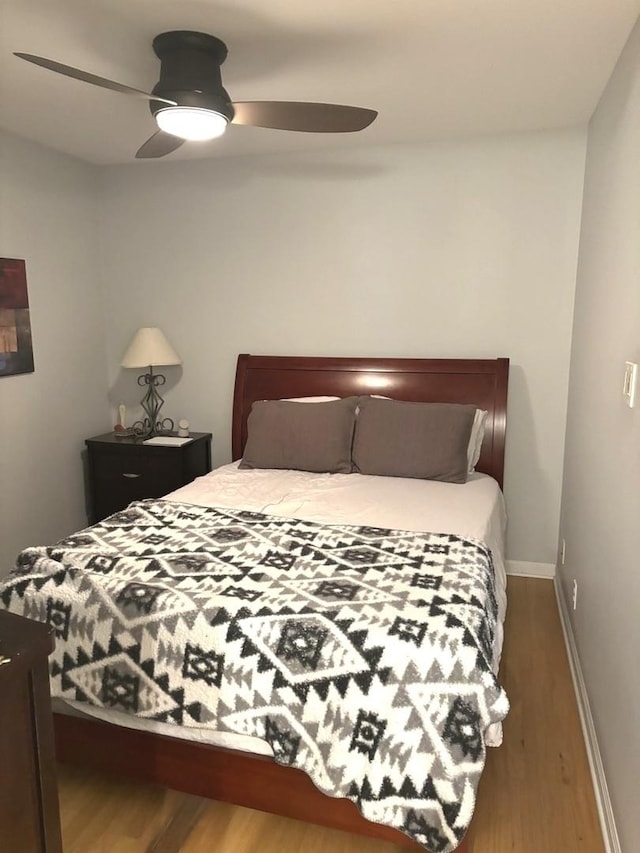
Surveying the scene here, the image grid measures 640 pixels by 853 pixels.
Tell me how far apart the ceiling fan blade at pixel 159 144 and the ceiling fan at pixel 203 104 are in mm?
161

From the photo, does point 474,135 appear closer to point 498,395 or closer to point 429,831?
point 498,395

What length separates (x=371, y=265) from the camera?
12.0ft

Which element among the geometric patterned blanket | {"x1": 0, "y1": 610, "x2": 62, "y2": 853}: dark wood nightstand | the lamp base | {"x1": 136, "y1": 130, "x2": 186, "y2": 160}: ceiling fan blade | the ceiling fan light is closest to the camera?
{"x1": 0, "y1": 610, "x2": 62, "y2": 853}: dark wood nightstand

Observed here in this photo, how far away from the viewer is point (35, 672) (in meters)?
1.04

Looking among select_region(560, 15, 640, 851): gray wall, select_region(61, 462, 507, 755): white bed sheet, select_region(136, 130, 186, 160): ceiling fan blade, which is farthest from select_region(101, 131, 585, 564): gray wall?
select_region(136, 130, 186, 160): ceiling fan blade

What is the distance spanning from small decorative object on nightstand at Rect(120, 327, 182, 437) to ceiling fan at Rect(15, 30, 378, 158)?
1.66 meters

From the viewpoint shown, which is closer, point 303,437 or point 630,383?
point 630,383

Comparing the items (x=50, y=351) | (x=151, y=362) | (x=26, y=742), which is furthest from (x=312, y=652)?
(x=50, y=351)

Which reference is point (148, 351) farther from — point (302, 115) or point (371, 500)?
point (302, 115)

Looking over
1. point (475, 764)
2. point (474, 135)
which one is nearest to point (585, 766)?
point (475, 764)

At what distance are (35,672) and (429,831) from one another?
114 centimetres

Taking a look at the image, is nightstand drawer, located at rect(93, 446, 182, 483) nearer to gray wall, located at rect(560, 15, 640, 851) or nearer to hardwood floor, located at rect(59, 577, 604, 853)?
hardwood floor, located at rect(59, 577, 604, 853)

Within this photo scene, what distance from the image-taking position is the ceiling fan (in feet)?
6.83

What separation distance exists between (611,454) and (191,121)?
5.90 feet
